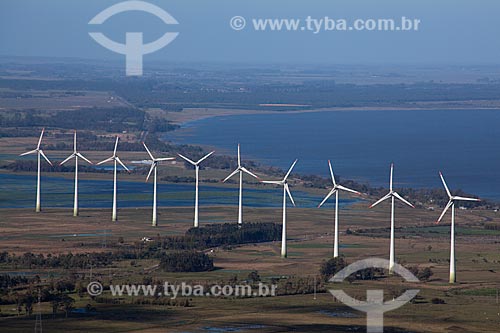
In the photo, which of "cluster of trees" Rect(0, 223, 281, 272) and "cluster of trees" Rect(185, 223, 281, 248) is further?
"cluster of trees" Rect(185, 223, 281, 248)

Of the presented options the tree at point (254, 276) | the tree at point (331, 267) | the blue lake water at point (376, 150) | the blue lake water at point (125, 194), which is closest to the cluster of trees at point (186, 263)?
the tree at point (254, 276)

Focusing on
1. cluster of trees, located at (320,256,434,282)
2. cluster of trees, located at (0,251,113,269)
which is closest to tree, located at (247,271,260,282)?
cluster of trees, located at (320,256,434,282)

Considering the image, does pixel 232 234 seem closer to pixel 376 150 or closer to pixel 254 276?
pixel 254 276

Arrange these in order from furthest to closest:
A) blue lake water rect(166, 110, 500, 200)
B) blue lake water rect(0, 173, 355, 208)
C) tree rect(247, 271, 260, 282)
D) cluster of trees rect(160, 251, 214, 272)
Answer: blue lake water rect(166, 110, 500, 200)
blue lake water rect(0, 173, 355, 208)
cluster of trees rect(160, 251, 214, 272)
tree rect(247, 271, 260, 282)

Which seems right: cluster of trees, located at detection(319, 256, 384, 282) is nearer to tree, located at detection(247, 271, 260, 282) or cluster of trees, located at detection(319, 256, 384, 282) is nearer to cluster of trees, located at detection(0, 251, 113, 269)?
tree, located at detection(247, 271, 260, 282)

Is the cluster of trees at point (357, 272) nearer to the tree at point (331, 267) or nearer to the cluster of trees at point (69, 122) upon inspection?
the tree at point (331, 267)

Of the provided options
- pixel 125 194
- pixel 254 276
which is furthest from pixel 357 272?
pixel 125 194
